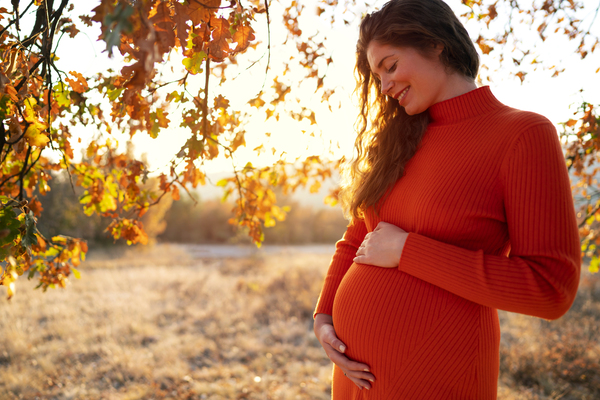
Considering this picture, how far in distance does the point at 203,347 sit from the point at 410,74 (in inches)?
185

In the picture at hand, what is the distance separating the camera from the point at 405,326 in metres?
1.09

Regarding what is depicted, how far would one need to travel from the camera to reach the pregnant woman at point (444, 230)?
0.95 m

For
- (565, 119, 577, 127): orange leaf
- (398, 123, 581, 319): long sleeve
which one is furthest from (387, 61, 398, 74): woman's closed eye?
(565, 119, 577, 127): orange leaf

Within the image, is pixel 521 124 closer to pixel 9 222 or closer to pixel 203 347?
pixel 9 222

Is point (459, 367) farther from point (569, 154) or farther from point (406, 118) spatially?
point (569, 154)

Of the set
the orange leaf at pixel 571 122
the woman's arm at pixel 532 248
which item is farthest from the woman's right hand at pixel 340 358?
the orange leaf at pixel 571 122

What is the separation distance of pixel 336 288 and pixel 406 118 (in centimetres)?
72

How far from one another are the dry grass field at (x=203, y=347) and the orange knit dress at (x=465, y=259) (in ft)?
9.44

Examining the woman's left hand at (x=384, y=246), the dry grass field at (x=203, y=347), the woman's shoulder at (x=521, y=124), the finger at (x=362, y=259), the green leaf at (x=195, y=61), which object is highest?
the green leaf at (x=195, y=61)

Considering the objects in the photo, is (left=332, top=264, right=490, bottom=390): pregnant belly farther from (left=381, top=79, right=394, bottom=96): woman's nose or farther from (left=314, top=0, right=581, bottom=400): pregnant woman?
(left=381, top=79, right=394, bottom=96): woman's nose

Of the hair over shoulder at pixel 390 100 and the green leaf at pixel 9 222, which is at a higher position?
the hair over shoulder at pixel 390 100

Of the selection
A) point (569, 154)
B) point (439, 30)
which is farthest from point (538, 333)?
point (439, 30)

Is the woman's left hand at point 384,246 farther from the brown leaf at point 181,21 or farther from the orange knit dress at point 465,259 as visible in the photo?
the brown leaf at point 181,21

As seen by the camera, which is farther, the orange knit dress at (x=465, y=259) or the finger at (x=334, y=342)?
the finger at (x=334, y=342)
